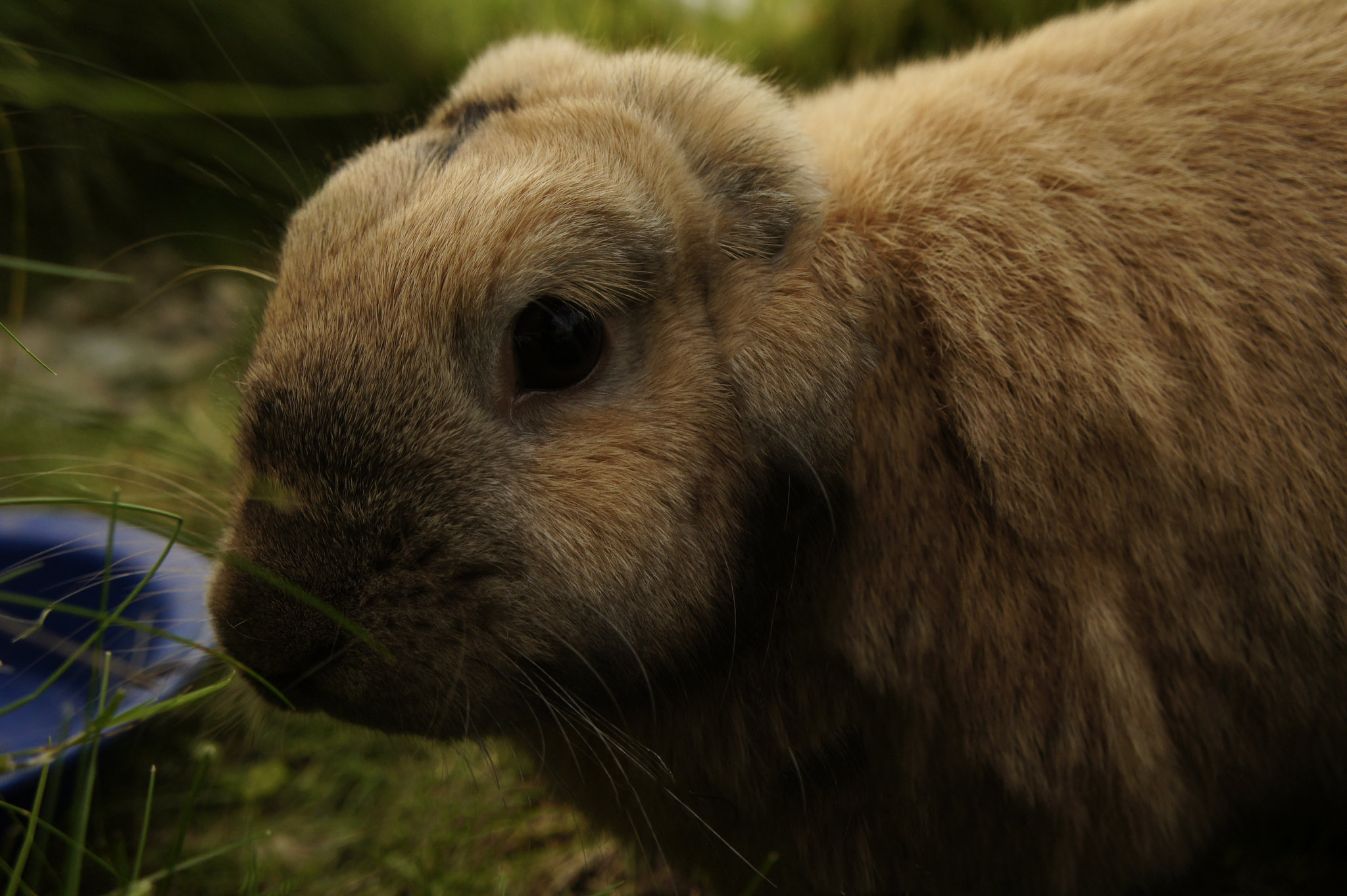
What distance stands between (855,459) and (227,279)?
4933mm

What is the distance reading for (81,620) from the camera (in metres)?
2.07

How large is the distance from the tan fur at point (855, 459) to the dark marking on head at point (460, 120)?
0.02 m

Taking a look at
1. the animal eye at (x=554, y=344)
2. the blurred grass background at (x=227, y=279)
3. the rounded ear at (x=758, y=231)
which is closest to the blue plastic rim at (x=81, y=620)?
the blurred grass background at (x=227, y=279)

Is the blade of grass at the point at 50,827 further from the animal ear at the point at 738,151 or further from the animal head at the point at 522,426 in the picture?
the animal ear at the point at 738,151

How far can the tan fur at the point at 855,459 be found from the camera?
1299 millimetres

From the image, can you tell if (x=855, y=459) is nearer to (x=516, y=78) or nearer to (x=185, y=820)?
(x=516, y=78)

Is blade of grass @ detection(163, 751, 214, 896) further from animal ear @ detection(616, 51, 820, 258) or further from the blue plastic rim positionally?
animal ear @ detection(616, 51, 820, 258)

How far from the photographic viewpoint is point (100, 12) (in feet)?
12.9

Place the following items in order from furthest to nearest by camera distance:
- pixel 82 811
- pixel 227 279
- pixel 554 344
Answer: pixel 227 279 < pixel 554 344 < pixel 82 811

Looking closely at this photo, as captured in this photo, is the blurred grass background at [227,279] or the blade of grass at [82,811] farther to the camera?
the blurred grass background at [227,279]

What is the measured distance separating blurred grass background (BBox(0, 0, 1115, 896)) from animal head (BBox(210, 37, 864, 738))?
268mm

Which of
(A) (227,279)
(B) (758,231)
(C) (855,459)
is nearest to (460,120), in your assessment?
(B) (758,231)

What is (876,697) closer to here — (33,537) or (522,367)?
(522,367)

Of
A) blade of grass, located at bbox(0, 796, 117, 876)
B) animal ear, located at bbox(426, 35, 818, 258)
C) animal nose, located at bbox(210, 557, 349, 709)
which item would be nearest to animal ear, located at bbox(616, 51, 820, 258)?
animal ear, located at bbox(426, 35, 818, 258)
